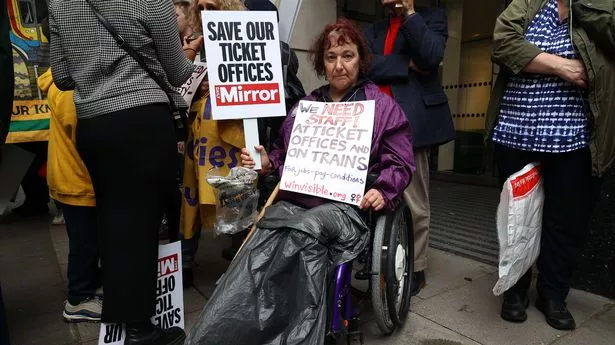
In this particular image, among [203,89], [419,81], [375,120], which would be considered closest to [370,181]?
[375,120]

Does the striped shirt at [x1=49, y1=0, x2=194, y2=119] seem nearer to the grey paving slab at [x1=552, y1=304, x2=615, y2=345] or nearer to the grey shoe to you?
the grey shoe

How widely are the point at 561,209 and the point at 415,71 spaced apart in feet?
3.55

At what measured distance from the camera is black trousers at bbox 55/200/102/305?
2.33 metres

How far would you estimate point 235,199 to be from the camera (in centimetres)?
230

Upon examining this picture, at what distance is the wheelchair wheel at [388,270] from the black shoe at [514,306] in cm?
57

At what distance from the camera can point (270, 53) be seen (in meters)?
2.38

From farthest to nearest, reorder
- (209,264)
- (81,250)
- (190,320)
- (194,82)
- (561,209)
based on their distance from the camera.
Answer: (209,264) → (194,82) → (190,320) → (81,250) → (561,209)

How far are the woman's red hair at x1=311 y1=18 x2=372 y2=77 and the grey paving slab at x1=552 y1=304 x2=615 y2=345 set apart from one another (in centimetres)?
175

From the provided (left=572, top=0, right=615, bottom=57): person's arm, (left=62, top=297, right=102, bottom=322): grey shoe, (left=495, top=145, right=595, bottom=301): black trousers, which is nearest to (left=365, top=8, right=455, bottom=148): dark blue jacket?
(left=495, top=145, right=595, bottom=301): black trousers

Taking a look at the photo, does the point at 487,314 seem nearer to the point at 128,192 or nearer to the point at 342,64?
the point at 342,64

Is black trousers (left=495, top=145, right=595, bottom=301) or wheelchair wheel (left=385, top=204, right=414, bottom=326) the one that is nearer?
wheelchair wheel (left=385, top=204, right=414, bottom=326)

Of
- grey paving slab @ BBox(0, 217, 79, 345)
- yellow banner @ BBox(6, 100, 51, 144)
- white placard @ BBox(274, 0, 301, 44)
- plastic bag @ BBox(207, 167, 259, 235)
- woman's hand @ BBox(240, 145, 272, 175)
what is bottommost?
grey paving slab @ BBox(0, 217, 79, 345)

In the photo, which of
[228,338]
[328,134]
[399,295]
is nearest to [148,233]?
[228,338]

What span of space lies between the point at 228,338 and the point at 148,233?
1.97ft
